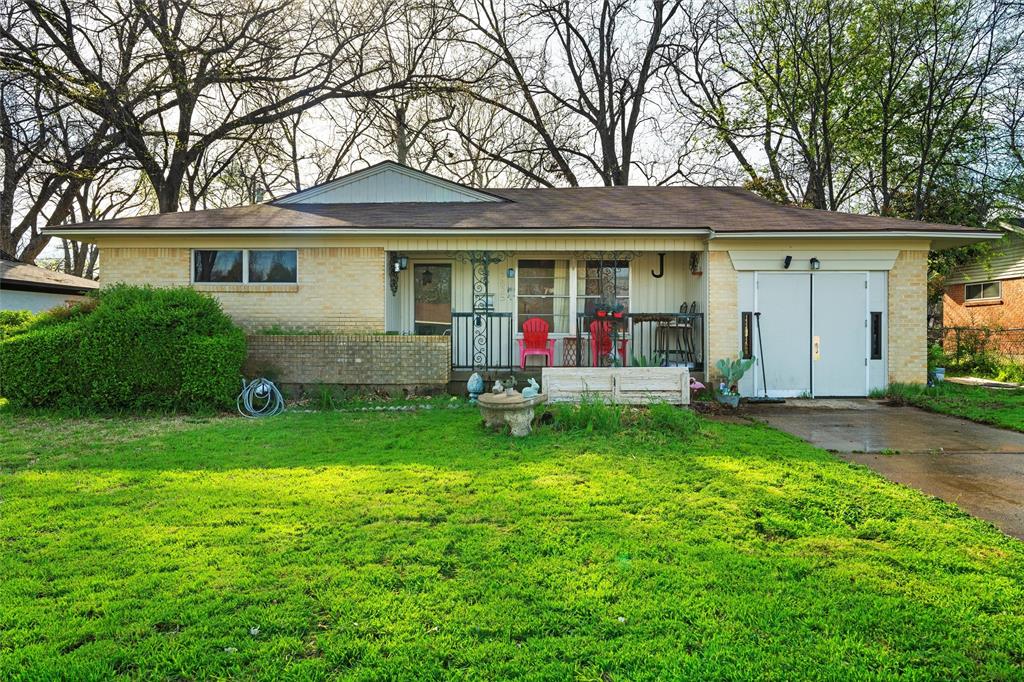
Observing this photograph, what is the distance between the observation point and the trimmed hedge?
729cm

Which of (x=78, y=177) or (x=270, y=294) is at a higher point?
(x=78, y=177)

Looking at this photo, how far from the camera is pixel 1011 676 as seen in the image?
1.98 metres

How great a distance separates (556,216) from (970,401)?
25.1 ft

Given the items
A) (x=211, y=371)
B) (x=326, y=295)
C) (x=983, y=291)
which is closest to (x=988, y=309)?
(x=983, y=291)

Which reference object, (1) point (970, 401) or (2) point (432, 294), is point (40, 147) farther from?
(1) point (970, 401)

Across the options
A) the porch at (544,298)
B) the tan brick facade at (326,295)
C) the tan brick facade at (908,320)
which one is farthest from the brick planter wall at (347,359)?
the tan brick facade at (908,320)

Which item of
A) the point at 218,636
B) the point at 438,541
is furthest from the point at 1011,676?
the point at 218,636

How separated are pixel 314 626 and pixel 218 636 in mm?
407

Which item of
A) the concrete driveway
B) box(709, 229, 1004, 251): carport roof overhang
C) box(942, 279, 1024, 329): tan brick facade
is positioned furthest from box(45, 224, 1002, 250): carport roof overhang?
box(942, 279, 1024, 329): tan brick facade

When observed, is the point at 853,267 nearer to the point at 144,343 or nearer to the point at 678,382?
the point at 678,382

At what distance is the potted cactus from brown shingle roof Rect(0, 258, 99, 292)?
1942cm

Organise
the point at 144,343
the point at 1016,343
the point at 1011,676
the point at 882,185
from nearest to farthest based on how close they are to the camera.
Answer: the point at 1011,676, the point at 144,343, the point at 1016,343, the point at 882,185

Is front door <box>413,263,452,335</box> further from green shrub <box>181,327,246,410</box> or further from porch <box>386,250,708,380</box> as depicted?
green shrub <box>181,327,246,410</box>

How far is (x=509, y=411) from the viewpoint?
234 inches
